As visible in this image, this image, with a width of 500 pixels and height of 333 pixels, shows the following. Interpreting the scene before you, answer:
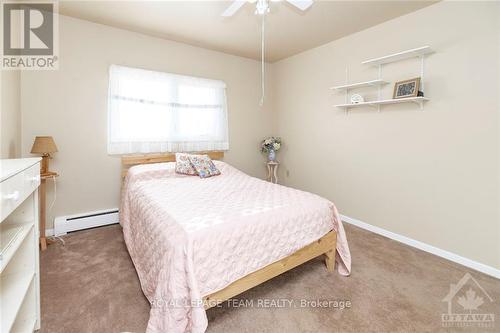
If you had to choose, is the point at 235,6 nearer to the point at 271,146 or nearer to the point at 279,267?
the point at 279,267

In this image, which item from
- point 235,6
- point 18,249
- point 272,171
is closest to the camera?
point 18,249

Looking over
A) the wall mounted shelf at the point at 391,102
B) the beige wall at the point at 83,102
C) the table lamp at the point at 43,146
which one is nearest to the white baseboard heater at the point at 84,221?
the beige wall at the point at 83,102

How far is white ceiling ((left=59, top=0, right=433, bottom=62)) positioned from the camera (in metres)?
2.47

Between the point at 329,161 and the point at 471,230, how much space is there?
1737 mm

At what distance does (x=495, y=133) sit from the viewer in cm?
214

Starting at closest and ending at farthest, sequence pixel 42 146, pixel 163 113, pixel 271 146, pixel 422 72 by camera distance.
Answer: pixel 42 146 < pixel 422 72 < pixel 163 113 < pixel 271 146

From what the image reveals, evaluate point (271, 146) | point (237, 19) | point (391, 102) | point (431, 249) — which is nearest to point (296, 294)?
point (431, 249)

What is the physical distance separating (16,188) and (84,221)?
2225mm

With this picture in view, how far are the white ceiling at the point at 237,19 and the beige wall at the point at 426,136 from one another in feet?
0.98

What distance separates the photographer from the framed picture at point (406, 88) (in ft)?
8.20

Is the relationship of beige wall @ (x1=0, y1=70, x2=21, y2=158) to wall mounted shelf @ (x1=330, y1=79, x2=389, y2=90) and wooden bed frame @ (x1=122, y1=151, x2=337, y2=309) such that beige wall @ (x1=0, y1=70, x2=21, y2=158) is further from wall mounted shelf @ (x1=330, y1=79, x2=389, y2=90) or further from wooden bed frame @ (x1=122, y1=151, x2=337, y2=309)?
wall mounted shelf @ (x1=330, y1=79, x2=389, y2=90)

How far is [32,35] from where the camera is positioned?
103 inches

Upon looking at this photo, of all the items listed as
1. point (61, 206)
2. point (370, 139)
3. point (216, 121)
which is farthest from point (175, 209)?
point (370, 139)

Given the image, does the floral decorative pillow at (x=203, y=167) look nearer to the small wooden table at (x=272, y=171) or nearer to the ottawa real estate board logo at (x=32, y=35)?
the small wooden table at (x=272, y=171)
